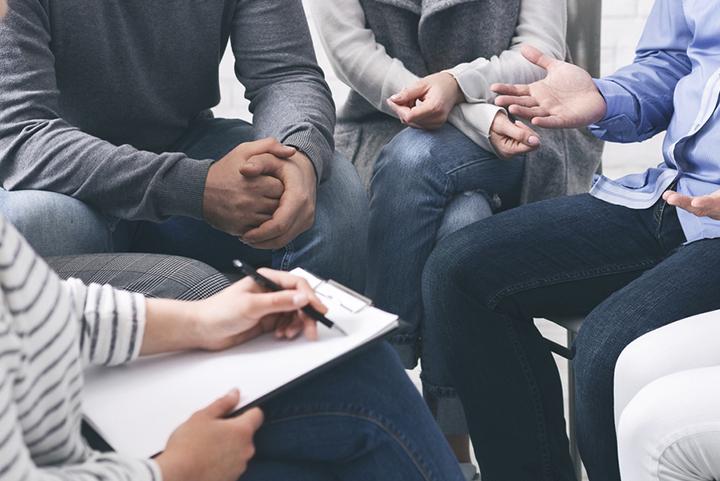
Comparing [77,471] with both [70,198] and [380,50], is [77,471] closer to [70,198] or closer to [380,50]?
[70,198]

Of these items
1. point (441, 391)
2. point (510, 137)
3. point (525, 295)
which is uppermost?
point (510, 137)

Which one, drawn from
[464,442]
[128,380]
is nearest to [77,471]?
[128,380]

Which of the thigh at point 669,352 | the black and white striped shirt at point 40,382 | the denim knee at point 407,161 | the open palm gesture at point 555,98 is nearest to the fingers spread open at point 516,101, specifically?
the open palm gesture at point 555,98

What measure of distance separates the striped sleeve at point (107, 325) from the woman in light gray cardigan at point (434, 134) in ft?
1.99

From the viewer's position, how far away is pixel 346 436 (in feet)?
2.86

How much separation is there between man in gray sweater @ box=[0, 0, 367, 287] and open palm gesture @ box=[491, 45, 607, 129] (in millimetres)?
248

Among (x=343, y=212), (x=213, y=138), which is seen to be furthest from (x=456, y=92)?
(x=213, y=138)

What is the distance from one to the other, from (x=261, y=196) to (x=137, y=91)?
0.26m

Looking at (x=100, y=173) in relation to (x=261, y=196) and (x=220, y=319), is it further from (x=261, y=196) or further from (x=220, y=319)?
(x=220, y=319)

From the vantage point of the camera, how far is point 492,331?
4.26ft

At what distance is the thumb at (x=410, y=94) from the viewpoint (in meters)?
1.45

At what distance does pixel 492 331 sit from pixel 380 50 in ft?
1.70

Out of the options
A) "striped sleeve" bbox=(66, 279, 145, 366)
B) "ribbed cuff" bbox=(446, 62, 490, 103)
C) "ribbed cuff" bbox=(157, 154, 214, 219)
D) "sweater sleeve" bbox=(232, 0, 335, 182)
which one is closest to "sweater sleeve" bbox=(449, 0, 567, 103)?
"ribbed cuff" bbox=(446, 62, 490, 103)

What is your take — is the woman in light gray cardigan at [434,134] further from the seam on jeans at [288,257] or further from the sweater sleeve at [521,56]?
the seam on jeans at [288,257]
